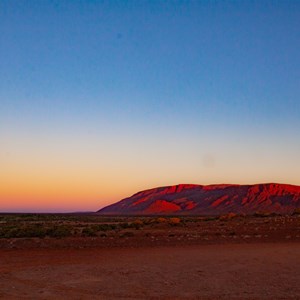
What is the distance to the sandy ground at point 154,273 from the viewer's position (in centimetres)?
1372

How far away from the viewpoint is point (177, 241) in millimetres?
30844

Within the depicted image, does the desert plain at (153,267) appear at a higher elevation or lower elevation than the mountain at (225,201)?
lower

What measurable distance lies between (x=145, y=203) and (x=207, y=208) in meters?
36.5

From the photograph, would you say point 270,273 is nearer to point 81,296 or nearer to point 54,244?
point 81,296

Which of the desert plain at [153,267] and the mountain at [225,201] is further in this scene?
the mountain at [225,201]

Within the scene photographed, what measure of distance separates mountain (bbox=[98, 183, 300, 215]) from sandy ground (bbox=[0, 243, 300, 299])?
118 metres

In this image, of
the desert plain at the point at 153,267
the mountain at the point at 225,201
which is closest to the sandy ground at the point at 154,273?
the desert plain at the point at 153,267

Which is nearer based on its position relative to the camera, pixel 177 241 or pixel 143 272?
pixel 143 272

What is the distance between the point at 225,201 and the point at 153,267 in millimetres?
142968

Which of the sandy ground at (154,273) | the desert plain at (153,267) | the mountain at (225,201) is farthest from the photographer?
the mountain at (225,201)

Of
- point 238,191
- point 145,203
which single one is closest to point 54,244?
point 238,191

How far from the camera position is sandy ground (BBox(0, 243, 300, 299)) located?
13.7 metres

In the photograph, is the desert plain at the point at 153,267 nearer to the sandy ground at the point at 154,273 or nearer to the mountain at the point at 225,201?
the sandy ground at the point at 154,273

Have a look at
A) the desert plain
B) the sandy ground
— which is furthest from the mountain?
the sandy ground
